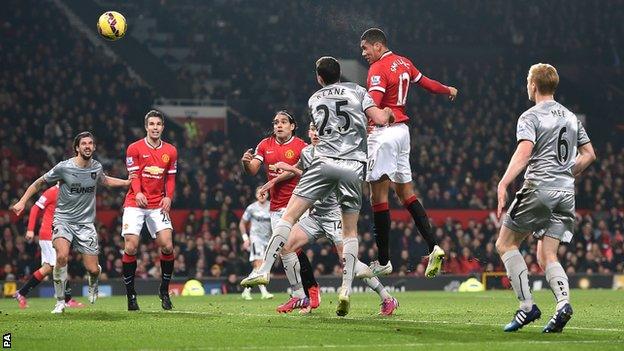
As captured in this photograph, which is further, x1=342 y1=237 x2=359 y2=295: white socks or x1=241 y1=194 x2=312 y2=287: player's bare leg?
x1=342 y1=237 x2=359 y2=295: white socks

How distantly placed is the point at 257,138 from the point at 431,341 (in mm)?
25562

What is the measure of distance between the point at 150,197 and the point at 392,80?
4301 mm

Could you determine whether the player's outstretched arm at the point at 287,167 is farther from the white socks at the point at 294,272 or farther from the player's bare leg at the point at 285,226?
the player's bare leg at the point at 285,226

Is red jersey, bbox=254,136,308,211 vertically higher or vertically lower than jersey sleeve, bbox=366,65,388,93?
lower

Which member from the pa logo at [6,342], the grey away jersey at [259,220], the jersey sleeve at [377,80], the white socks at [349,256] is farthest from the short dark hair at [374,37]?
the grey away jersey at [259,220]

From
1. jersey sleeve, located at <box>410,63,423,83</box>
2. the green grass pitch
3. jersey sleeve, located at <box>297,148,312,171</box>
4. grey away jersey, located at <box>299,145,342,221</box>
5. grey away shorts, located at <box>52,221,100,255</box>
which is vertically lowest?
the green grass pitch

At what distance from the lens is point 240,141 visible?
34969 mm

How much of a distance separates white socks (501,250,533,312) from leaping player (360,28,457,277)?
233cm

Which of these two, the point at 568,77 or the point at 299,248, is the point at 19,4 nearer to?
the point at 568,77

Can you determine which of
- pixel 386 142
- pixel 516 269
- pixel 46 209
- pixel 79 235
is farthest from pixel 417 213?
pixel 46 209

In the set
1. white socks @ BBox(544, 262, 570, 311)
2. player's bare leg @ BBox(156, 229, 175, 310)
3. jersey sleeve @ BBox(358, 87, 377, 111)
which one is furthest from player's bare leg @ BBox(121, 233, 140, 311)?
white socks @ BBox(544, 262, 570, 311)

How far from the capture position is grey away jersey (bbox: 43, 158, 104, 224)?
1535 cm

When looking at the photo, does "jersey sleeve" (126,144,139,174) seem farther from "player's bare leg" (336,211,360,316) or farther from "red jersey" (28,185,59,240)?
"red jersey" (28,185,59,240)

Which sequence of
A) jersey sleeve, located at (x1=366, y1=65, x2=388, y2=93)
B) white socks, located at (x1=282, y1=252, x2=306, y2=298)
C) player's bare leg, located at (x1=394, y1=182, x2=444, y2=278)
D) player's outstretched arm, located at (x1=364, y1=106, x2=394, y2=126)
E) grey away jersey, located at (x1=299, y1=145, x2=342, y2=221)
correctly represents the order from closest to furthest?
1. player's outstretched arm, located at (x1=364, y1=106, x2=394, y2=126)
2. jersey sleeve, located at (x1=366, y1=65, x2=388, y2=93)
3. player's bare leg, located at (x1=394, y1=182, x2=444, y2=278)
4. grey away jersey, located at (x1=299, y1=145, x2=342, y2=221)
5. white socks, located at (x1=282, y1=252, x2=306, y2=298)
